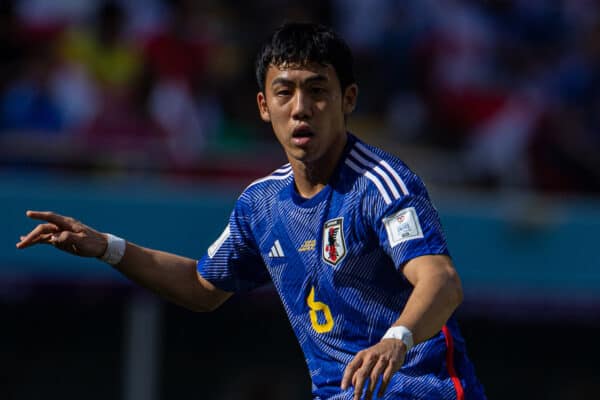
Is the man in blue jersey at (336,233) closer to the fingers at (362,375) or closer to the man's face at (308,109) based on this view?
the man's face at (308,109)

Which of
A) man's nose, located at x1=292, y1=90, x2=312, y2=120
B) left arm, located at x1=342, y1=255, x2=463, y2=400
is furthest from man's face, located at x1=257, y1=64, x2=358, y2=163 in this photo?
left arm, located at x1=342, y1=255, x2=463, y2=400

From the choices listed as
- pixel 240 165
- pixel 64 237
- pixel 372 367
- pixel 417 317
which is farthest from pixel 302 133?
pixel 240 165

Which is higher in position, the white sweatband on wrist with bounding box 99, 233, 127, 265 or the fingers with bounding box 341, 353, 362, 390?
the white sweatband on wrist with bounding box 99, 233, 127, 265

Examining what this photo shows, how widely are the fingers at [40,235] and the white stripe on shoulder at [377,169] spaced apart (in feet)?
4.10

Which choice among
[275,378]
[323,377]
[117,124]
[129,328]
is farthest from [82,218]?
[323,377]

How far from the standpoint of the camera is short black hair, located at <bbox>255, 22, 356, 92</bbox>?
481 centimetres

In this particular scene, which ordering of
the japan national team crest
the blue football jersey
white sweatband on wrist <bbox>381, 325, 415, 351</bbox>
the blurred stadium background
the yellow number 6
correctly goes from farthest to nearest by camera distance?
the blurred stadium background < the yellow number 6 < the japan national team crest < the blue football jersey < white sweatband on wrist <bbox>381, 325, 415, 351</bbox>

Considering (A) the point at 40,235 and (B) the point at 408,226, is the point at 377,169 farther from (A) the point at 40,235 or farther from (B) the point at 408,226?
(A) the point at 40,235

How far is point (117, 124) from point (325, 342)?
5906 millimetres

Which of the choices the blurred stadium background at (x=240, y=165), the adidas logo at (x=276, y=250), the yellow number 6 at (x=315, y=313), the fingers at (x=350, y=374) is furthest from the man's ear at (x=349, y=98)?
the blurred stadium background at (x=240, y=165)

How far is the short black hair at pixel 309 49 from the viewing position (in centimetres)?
481

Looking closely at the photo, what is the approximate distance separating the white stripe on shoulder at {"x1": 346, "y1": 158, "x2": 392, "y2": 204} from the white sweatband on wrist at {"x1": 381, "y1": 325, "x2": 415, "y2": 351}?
0.62 m

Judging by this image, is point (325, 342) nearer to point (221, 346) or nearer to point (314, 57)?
point (314, 57)

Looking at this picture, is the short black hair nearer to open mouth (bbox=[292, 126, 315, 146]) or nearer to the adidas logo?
open mouth (bbox=[292, 126, 315, 146])
